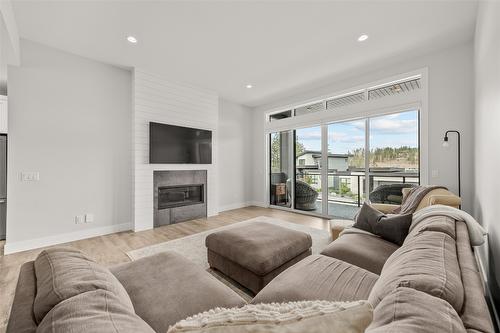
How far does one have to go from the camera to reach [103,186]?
12.2 ft

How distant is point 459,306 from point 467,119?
3684 mm

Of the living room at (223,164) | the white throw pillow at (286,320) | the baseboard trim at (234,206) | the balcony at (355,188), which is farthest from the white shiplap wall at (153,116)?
the white throw pillow at (286,320)

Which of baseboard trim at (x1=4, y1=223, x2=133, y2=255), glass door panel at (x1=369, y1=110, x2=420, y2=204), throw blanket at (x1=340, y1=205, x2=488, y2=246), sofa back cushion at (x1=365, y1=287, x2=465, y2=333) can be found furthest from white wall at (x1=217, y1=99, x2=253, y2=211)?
sofa back cushion at (x1=365, y1=287, x2=465, y2=333)

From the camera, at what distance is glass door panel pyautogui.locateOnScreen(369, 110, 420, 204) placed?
12.2ft

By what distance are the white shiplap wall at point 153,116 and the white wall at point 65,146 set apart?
9.1 inches

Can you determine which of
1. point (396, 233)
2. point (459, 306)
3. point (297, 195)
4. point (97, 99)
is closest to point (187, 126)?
point (97, 99)

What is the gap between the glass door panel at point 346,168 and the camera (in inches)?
171

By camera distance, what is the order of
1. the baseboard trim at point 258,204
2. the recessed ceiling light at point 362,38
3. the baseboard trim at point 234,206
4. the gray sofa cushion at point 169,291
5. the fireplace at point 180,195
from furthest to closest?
the baseboard trim at point 258,204 → the baseboard trim at point 234,206 → the fireplace at point 180,195 → the recessed ceiling light at point 362,38 → the gray sofa cushion at point 169,291

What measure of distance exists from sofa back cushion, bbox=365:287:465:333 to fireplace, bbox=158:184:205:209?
419cm

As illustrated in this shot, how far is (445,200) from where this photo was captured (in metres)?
2.32

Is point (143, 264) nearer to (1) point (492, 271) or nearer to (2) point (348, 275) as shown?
(2) point (348, 275)

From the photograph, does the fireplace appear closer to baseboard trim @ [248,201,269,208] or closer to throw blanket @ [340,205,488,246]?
baseboard trim @ [248,201,269,208]

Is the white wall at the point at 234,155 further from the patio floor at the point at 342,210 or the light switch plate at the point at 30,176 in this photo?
the light switch plate at the point at 30,176

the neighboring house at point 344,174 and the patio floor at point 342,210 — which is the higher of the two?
the neighboring house at point 344,174
